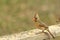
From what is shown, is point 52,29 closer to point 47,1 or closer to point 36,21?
point 36,21

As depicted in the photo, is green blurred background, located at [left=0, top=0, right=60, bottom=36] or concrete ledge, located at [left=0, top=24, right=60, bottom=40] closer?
concrete ledge, located at [left=0, top=24, right=60, bottom=40]

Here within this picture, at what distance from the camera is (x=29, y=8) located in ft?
22.9

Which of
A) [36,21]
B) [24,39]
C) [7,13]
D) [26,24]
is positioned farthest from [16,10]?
[24,39]

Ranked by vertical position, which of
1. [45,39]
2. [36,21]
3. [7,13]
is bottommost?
[45,39]

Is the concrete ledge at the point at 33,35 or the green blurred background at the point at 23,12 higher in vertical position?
the green blurred background at the point at 23,12

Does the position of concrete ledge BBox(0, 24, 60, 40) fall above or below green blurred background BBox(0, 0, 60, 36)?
below

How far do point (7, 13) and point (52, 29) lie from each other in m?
3.45

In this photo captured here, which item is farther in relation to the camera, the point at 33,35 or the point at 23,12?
the point at 23,12

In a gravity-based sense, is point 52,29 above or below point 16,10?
below

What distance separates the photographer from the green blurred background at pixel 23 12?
5.88m

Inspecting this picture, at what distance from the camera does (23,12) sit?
6.85 meters

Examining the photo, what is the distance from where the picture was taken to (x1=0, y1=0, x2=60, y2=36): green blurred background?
5875 millimetres

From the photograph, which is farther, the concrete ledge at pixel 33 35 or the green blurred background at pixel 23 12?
the green blurred background at pixel 23 12

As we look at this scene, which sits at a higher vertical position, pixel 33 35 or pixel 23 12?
pixel 23 12
